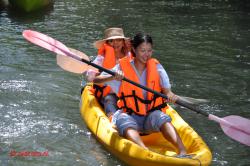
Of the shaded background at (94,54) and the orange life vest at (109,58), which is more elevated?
the orange life vest at (109,58)

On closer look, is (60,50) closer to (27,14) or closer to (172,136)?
(172,136)

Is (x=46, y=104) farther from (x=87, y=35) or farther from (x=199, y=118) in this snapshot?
(x=87, y=35)

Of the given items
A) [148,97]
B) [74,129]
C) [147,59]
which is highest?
[147,59]

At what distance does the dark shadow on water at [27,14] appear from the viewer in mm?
11680

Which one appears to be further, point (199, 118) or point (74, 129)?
point (199, 118)

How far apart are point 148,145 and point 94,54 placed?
4.09 meters

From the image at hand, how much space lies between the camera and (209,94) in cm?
689

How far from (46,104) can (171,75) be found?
90.7 inches

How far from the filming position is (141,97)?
4.67 m

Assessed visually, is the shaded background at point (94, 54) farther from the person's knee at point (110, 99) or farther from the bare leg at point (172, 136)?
the bare leg at point (172, 136)

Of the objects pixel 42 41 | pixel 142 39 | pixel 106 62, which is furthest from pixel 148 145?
pixel 42 41

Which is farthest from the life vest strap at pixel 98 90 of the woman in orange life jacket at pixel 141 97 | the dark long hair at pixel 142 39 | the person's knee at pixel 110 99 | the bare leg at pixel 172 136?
the bare leg at pixel 172 136

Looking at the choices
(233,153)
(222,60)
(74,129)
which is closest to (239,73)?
(222,60)

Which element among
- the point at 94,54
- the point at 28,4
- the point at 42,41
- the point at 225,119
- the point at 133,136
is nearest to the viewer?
the point at 133,136
